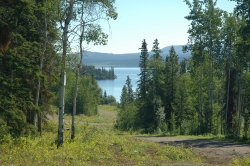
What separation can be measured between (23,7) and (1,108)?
15.1 ft

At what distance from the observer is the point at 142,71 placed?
171ft

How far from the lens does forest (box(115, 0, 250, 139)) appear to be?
1179 inches

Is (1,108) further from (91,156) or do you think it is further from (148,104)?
(148,104)

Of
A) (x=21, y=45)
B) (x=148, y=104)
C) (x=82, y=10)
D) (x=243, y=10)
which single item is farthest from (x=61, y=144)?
(x=148, y=104)

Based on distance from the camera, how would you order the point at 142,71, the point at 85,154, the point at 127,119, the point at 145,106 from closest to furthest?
1. the point at 85,154
2. the point at 145,106
3. the point at 127,119
4. the point at 142,71

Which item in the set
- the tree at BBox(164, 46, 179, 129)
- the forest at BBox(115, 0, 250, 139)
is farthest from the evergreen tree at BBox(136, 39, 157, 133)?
the tree at BBox(164, 46, 179, 129)

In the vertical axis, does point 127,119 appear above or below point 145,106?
below

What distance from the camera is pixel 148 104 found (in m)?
45.7

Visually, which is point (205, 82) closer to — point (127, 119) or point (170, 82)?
point (170, 82)

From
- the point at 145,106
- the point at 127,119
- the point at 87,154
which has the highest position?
the point at 87,154

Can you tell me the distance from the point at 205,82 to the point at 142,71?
9875mm

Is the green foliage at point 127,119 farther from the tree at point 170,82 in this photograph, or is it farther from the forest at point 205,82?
the tree at point 170,82

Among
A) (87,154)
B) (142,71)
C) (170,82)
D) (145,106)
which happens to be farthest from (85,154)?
(142,71)

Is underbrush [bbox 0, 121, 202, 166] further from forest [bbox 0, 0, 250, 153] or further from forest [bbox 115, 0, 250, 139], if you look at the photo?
forest [bbox 115, 0, 250, 139]
